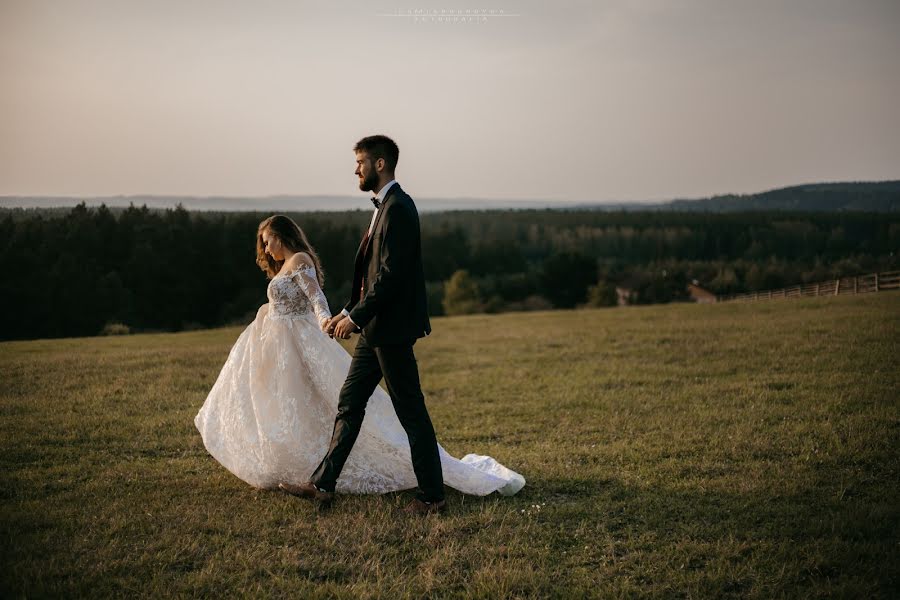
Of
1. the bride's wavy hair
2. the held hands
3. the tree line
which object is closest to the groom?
the held hands

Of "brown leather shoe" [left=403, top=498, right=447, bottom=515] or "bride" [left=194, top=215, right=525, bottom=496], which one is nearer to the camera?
"brown leather shoe" [left=403, top=498, right=447, bottom=515]

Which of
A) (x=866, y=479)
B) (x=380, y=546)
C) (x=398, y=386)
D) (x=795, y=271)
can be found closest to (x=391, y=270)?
(x=398, y=386)

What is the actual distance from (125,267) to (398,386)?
5016 cm

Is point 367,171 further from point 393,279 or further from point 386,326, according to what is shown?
point 386,326

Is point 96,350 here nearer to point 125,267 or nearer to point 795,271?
point 125,267

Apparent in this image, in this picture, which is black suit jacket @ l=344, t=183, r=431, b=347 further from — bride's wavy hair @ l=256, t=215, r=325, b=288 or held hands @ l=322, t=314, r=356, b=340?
bride's wavy hair @ l=256, t=215, r=325, b=288

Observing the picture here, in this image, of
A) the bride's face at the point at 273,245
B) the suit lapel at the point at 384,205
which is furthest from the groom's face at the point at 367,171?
the bride's face at the point at 273,245

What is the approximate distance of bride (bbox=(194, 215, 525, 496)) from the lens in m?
6.37

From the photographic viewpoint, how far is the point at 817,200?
86438mm

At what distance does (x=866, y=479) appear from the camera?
6594mm

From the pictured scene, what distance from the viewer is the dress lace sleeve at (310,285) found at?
253 inches

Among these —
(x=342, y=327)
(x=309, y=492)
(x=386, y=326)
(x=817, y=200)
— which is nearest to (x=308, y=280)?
(x=342, y=327)

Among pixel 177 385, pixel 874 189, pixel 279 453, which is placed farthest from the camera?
pixel 874 189

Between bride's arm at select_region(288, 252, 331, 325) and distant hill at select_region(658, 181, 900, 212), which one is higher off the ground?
distant hill at select_region(658, 181, 900, 212)
